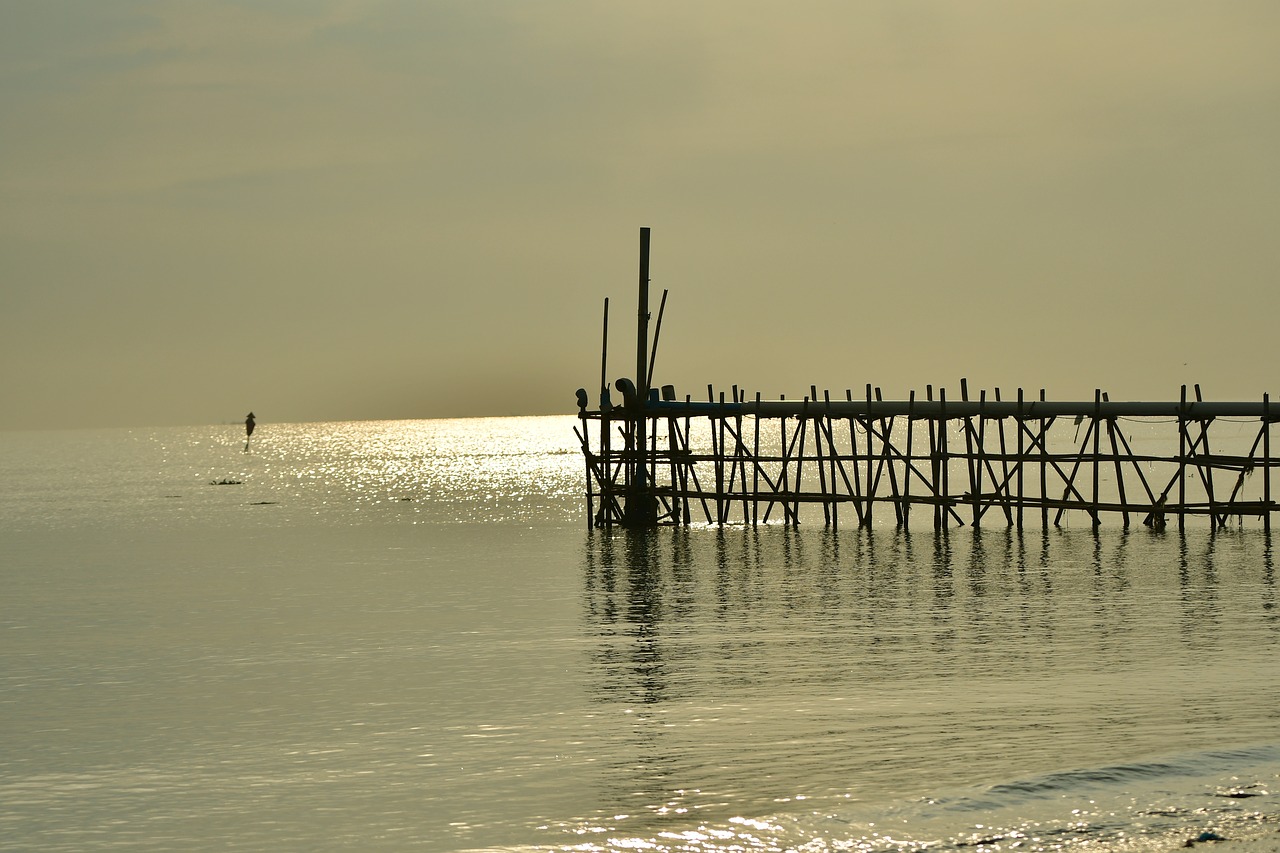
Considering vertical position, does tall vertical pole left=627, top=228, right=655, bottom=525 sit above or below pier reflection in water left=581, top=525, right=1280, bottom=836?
above

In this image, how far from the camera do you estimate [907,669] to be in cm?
1412

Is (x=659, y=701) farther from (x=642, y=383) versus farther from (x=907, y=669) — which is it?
(x=642, y=383)

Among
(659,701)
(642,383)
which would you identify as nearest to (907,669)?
(659,701)

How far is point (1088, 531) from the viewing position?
3094cm

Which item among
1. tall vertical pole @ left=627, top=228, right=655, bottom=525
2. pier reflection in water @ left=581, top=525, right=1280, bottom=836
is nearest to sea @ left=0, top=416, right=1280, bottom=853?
pier reflection in water @ left=581, top=525, right=1280, bottom=836

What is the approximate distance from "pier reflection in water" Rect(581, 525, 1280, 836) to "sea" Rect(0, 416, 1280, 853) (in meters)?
0.05

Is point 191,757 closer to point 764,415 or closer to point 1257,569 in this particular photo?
point 1257,569

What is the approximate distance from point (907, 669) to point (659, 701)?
2807 millimetres

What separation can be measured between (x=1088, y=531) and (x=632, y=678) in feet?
64.1

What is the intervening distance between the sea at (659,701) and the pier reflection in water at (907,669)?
0.17 feet

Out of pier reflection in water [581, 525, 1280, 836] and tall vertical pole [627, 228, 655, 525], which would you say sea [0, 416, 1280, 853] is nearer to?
pier reflection in water [581, 525, 1280, 836]

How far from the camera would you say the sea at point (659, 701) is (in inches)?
352

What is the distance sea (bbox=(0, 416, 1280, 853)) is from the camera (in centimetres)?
895

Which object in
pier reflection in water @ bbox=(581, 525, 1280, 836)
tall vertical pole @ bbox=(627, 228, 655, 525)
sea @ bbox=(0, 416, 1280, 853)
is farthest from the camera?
tall vertical pole @ bbox=(627, 228, 655, 525)
